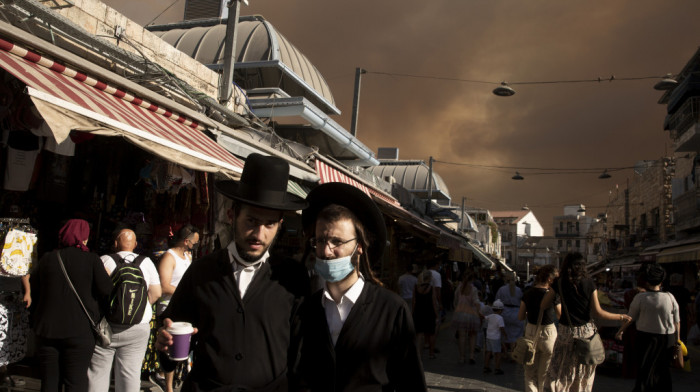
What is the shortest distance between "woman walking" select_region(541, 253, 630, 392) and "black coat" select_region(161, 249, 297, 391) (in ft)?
13.9

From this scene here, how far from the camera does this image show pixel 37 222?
556 centimetres

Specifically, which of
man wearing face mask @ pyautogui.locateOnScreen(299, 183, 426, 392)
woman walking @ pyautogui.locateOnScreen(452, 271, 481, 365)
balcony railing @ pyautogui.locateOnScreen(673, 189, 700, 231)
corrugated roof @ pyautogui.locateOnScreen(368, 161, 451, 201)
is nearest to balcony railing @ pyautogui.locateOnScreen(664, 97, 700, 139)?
balcony railing @ pyautogui.locateOnScreen(673, 189, 700, 231)

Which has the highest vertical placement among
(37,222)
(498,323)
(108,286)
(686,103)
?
(686,103)

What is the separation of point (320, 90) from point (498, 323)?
797 cm

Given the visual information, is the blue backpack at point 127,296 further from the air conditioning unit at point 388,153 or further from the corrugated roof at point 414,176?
the air conditioning unit at point 388,153

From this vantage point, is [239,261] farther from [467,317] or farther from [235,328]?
[467,317]

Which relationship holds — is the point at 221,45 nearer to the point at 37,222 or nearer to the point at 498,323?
the point at 37,222

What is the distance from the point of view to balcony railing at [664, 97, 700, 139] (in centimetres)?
2181

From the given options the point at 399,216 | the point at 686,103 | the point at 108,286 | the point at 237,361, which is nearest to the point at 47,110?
the point at 108,286

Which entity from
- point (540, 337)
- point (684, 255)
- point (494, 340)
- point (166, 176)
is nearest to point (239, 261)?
point (166, 176)

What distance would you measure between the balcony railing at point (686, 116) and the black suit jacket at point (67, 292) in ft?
79.8

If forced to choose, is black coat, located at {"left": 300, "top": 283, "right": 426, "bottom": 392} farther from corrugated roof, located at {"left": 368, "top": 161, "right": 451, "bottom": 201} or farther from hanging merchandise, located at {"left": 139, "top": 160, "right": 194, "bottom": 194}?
corrugated roof, located at {"left": 368, "top": 161, "right": 451, "bottom": 201}

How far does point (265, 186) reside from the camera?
7.70 ft

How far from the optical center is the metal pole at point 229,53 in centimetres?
785
